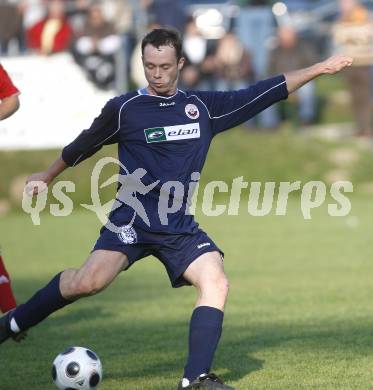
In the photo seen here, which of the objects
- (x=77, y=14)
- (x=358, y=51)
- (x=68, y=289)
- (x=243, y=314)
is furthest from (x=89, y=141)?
(x=358, y=51)

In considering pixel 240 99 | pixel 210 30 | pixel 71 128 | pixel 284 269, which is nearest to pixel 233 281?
Result: pixel 284 269

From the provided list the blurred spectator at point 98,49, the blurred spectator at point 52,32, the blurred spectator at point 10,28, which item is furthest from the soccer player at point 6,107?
the blurred spectator at point 10,28

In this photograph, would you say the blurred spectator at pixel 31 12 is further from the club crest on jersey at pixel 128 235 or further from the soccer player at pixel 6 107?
the club crest on jersey at pixel 128 235

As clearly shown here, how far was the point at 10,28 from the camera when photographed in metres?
20.7

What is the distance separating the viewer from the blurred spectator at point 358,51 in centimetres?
2047

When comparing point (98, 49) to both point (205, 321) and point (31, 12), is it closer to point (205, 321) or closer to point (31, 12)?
point (31, 12)

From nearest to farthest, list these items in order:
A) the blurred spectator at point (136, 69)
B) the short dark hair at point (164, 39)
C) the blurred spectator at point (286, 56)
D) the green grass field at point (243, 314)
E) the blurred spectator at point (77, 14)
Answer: the short dark hair at point (164, 39) → the green grass field at point (243, 314) → the blurred spectator at point (136, 69) → the blurred spectator at point (77, 14) → the blurred spectator at point (286, 56)

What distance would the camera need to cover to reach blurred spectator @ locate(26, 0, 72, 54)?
781 inches

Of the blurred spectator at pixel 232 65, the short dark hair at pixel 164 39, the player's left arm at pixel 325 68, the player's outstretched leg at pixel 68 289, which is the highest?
the blurred spectator at pixel 232 65

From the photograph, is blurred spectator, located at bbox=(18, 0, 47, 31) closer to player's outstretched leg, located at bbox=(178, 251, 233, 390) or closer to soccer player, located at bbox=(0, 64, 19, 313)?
soccer player, located at bbox=(0, 64, 19, 313)

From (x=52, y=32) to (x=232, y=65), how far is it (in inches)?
132

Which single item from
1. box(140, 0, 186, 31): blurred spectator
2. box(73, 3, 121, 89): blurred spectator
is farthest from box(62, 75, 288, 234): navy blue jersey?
box(140, 0, 186, 31): blurred spectator

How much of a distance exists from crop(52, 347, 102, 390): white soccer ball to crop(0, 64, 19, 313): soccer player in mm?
1840

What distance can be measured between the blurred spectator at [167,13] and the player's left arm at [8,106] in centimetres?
1263
